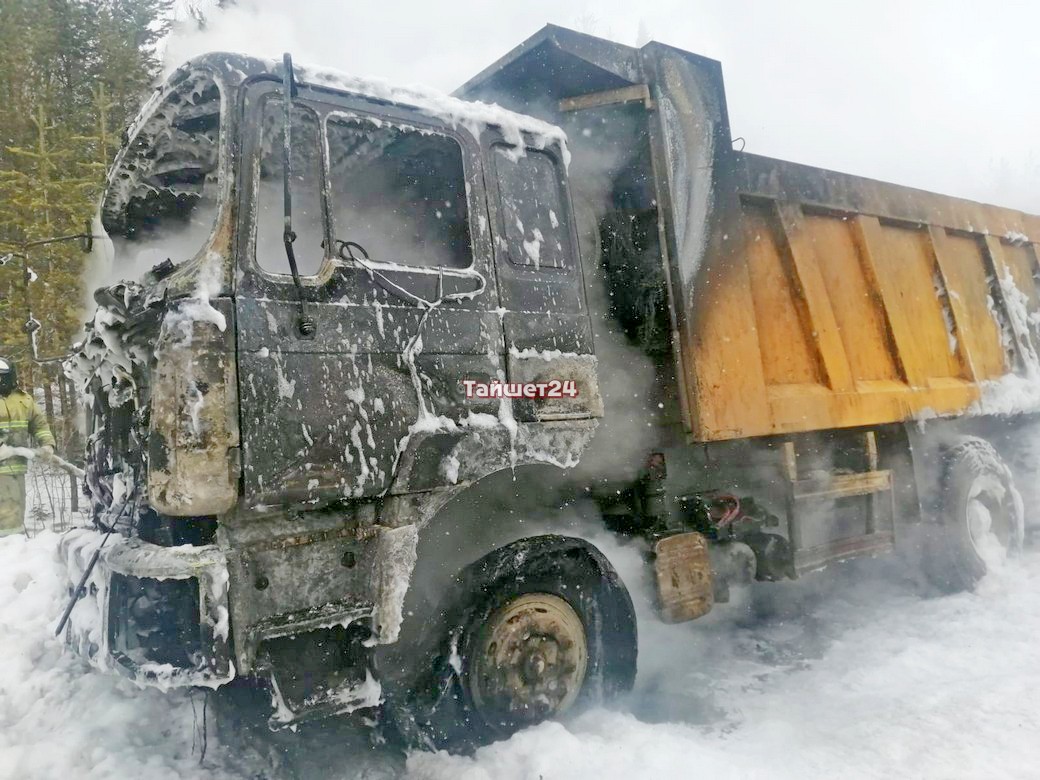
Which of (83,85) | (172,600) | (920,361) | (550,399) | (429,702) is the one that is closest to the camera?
(172,600)

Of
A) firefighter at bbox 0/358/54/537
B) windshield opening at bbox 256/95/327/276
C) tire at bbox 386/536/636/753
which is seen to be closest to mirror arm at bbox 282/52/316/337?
windshield opening at bbox 256/95/327/276

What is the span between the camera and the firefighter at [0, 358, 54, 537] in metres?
7.12

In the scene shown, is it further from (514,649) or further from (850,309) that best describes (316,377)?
(850,309)

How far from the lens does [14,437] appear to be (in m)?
7.21

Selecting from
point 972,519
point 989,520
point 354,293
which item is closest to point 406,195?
point 354,293

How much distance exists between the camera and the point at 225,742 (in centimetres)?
342

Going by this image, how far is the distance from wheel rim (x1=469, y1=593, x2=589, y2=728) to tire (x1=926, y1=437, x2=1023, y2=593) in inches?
142

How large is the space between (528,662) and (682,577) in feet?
3.49

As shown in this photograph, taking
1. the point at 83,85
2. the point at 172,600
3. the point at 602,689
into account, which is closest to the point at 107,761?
the point at 172,600

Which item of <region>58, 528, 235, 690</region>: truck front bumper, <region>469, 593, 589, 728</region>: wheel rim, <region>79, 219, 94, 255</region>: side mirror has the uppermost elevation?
<region>79, 219, 94, 255</region>: side mirror

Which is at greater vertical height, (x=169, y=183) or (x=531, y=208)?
(x=169, y=183)

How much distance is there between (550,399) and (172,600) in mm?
1694

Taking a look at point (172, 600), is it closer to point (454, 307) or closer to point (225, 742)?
point (225, 742)

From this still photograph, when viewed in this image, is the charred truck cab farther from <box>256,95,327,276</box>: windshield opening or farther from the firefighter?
the firefighter
